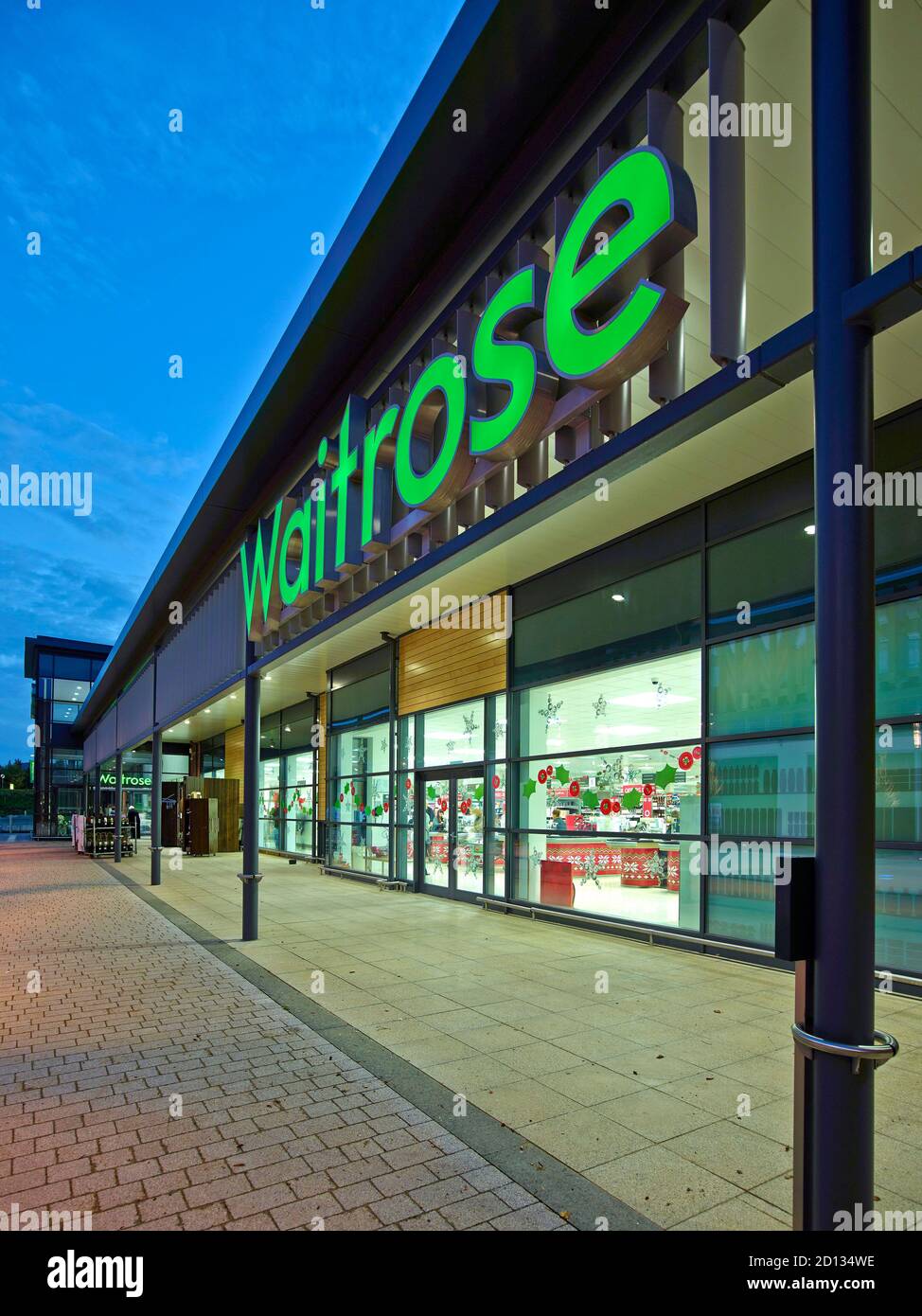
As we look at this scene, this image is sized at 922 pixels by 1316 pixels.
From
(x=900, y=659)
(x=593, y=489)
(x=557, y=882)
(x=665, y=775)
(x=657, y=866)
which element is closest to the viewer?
(x=593, y=489)

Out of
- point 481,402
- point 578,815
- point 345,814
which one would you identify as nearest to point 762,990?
point 578,815

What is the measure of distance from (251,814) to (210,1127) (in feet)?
20.5

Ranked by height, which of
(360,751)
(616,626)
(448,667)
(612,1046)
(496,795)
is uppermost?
(616,626)

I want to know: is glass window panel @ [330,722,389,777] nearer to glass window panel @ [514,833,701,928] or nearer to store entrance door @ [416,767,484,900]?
store entrance door @ [416,767,484,900]

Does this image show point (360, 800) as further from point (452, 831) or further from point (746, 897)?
point (746, 897)

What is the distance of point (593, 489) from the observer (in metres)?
4.23

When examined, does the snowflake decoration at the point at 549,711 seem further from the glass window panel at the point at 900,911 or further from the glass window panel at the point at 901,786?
the glass window panel at the point at 900,911

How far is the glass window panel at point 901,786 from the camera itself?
6.91 metres

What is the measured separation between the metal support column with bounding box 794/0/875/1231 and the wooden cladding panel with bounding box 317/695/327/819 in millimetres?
18597

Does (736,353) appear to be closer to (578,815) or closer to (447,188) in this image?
(447,188)

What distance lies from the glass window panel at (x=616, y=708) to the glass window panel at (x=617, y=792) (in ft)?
0.66

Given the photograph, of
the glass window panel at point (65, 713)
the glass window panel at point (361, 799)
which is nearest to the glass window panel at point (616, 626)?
the glass window panel at point (361, 799)

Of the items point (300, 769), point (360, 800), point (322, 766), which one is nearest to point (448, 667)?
point (360, 800)

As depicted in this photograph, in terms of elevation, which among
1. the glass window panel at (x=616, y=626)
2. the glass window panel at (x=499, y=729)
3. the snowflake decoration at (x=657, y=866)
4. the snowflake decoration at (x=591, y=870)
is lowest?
the snowflake decoration at (x=591, y=870)
